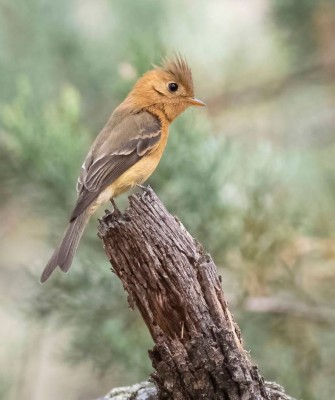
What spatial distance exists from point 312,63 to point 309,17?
0.92 ft

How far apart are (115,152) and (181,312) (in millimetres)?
1342

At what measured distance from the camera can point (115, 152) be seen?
3578 millimetres

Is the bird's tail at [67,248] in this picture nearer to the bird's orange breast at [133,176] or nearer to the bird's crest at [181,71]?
the bird's orange breast at [133,176]

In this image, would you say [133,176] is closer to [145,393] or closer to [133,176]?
[133,176]

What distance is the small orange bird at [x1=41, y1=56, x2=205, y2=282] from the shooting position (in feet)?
10.9

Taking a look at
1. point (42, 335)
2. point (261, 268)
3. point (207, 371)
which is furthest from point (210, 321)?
point (42, 335)

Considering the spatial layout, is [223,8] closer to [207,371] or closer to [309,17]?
[309,17]

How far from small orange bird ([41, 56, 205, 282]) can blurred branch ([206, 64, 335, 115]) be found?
1742 mm

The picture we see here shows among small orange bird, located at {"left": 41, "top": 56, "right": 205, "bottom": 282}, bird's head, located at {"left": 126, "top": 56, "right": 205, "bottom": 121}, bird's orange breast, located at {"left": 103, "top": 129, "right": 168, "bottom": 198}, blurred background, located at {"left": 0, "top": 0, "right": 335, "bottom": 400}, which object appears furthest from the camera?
blurred background, located at {"left": 0, "top": 0, "right": 335, "bottom": 400}

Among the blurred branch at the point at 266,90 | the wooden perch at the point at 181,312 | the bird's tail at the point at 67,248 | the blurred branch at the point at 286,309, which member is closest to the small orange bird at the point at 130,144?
the bird's tail at the point at 67,248

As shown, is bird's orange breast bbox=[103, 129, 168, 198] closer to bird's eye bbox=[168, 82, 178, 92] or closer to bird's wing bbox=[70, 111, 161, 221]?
bird's wing bbox=[70, 111, 161, 221]

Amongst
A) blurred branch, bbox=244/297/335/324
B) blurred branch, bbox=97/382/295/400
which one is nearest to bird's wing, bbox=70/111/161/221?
blurred branch, bbox=97/382/295/400

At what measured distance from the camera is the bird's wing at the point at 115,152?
3.43 meters

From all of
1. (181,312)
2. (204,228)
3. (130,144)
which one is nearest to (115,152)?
(130,144)
